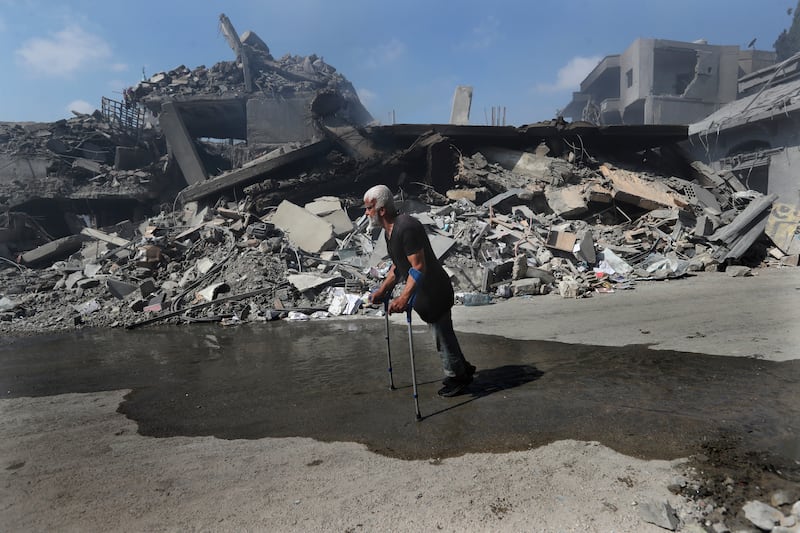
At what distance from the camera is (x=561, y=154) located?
592 inches

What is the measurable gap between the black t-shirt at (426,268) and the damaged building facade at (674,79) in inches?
1165

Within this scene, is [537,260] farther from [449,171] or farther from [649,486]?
[649,486]

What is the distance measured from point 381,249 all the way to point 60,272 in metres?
9.97

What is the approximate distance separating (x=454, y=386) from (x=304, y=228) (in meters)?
8.75

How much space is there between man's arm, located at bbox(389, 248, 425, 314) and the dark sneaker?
0.87 meters

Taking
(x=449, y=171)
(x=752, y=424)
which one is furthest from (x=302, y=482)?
(x=449, y=171)

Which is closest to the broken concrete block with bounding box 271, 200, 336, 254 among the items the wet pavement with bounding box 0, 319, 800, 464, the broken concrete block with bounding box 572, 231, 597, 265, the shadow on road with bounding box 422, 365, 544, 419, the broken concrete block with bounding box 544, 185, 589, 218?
the wet pavement with bounding box 0, 319, 800, 464

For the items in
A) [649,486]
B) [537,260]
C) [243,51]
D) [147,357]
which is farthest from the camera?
[243,51]

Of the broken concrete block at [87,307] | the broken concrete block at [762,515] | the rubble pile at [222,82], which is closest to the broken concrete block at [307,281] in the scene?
the broken concrete block at [87,307]

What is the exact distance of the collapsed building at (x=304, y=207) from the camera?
9.16m

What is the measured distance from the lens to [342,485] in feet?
7.50

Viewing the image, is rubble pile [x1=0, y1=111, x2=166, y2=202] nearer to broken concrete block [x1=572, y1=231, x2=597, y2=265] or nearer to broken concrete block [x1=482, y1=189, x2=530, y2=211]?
broken concrete block [x1=482, y1=189, x2=530, y2=211]

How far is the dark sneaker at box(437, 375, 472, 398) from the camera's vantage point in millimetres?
3484

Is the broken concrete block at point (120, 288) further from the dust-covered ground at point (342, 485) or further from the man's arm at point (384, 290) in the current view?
the man's arm at point (384, 290)
